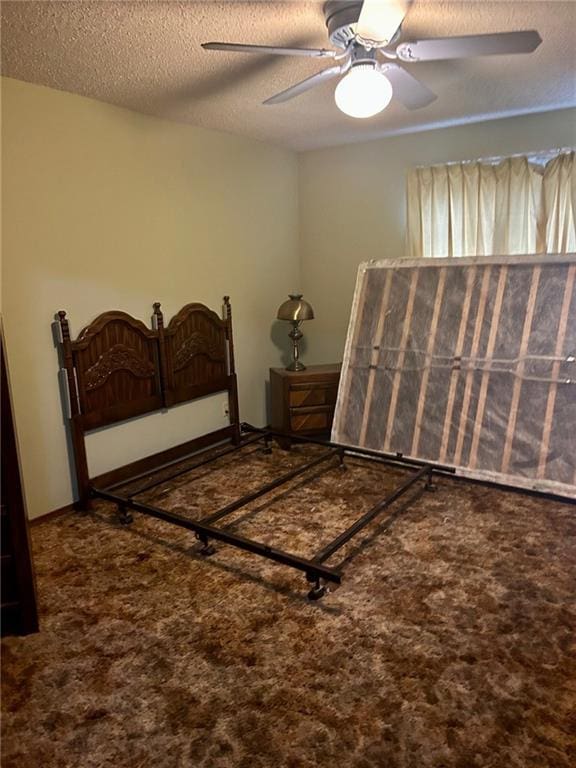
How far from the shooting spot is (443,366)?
343 cm

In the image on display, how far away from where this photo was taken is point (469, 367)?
334 cm

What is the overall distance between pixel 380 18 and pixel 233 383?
2708 mm

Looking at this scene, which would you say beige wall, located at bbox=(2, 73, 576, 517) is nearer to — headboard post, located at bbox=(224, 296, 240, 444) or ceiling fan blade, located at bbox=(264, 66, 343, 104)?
headboard post, located at bbox=(224, 296, 240, 444)

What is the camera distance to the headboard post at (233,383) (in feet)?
13.0

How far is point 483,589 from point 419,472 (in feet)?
3.11

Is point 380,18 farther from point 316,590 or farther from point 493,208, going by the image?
point 493,208

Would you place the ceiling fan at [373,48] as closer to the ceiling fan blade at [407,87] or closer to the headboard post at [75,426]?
the ceiling fan blade at [407,87]

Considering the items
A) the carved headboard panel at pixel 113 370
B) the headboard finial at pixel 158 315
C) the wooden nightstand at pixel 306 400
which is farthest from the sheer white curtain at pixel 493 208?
the carved headboard panel at pixel 113 370

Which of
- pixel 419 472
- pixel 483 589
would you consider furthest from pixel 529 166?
pixel 483 589

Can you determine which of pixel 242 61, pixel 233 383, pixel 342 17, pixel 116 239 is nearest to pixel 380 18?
pixel 342 17

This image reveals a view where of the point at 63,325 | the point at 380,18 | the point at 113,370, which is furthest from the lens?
the point at 113,370

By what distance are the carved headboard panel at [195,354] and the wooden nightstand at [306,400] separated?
46cm

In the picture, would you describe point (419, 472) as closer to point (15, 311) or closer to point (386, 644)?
point (386, 644)

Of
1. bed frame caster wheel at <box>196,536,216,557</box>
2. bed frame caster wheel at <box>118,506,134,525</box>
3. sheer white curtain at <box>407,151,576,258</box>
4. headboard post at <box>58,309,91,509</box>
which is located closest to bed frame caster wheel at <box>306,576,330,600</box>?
bed frame caster wheel at <box>196,536,216,557</box>
